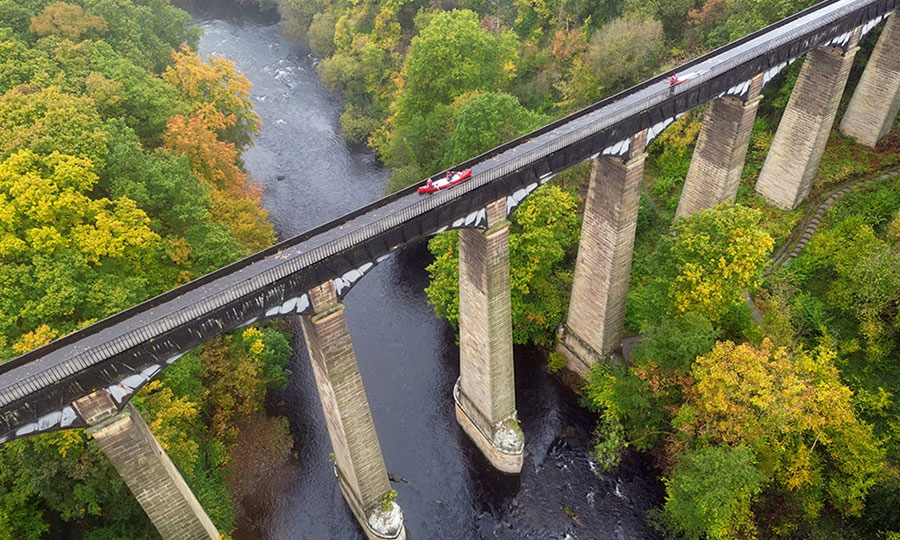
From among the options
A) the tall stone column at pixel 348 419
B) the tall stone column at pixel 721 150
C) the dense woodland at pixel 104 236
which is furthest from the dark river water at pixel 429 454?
the tall stone column at pixel 721 150

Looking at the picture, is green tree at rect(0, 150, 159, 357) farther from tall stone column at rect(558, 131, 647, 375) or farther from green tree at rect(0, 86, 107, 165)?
tall stone column at rect(558, 131, 647, 375)

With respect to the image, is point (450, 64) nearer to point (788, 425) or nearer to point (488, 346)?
point (488, 346)

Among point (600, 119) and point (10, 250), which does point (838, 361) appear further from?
point (10, 250)

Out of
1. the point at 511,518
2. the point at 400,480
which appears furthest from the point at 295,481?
the point at 511,518

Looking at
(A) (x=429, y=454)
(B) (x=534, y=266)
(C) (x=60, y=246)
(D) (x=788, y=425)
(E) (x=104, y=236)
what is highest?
(C) (x=60, y=246)

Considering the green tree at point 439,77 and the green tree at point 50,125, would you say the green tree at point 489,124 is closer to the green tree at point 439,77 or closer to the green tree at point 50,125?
the green tree at point 439,77

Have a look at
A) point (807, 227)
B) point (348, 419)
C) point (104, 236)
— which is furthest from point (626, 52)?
point (104, 236)

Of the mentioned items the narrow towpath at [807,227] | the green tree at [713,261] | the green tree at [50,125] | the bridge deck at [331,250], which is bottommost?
the narrow towpath at [807,227]
